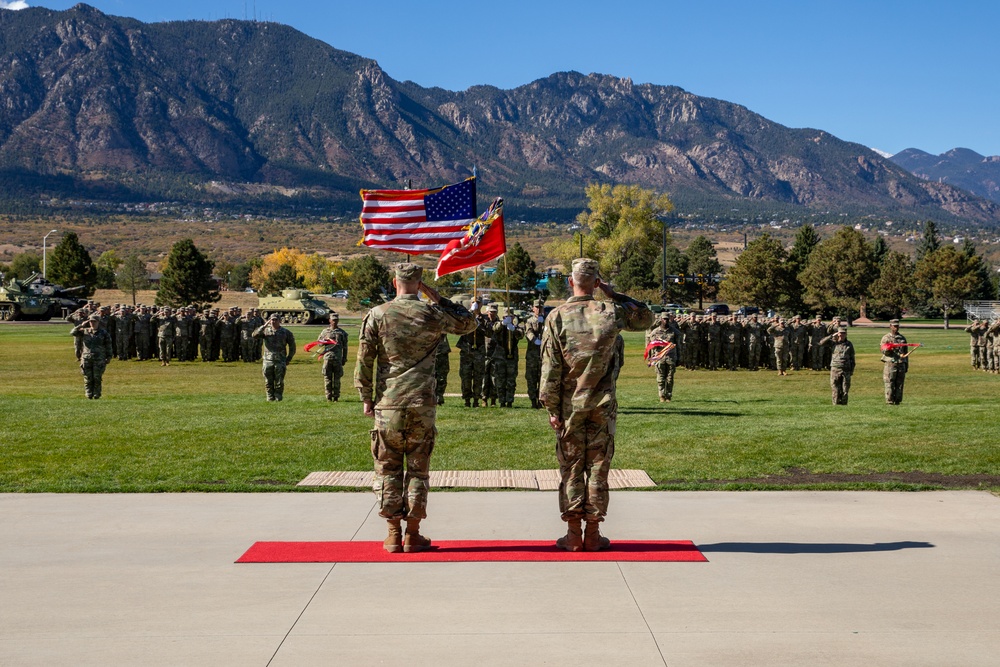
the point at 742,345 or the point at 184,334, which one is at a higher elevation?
the point at 184,334

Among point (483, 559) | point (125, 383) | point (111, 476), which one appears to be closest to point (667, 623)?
point (483, 559)

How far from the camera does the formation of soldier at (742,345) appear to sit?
111 ft

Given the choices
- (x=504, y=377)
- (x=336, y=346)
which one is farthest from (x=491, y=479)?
(x=336, y=346)

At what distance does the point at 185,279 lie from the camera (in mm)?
78938

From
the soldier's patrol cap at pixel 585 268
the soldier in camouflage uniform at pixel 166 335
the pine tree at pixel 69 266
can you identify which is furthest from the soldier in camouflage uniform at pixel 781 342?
the pine tree at pixel 69 266

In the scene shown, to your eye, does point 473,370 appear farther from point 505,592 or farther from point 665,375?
point 505,592

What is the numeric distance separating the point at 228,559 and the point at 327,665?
232 cm

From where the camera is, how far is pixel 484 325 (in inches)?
650

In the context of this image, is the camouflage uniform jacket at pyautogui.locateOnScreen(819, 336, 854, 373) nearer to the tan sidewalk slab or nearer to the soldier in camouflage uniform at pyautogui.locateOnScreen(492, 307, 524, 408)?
the soldier in camouflage uniform at pyautogui.locateOnScreen(492, 307, 524, 408)

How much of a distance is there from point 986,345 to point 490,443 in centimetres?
2419

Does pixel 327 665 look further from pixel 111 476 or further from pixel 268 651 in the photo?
pixel 111 476

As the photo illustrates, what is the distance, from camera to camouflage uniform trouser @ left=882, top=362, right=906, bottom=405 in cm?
1953

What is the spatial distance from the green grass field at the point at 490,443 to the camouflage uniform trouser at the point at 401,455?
2.97 meters

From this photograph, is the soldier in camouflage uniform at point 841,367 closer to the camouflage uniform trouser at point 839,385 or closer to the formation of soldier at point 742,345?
the camouflage uniform trouser at point 839,385
